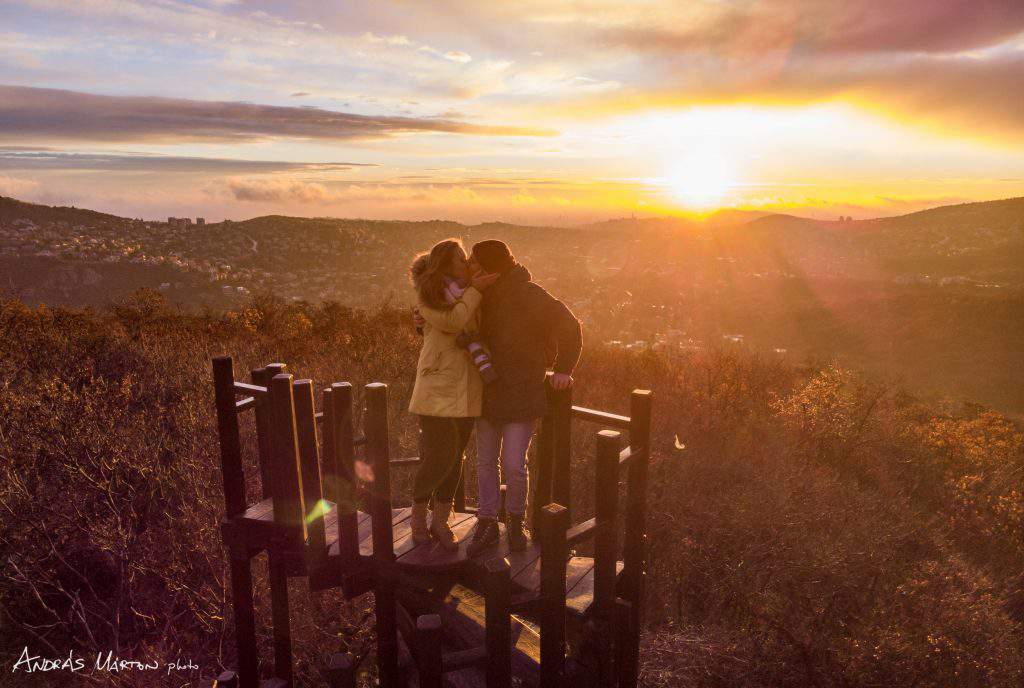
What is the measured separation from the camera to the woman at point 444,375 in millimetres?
3568

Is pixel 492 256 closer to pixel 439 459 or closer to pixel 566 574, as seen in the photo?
pixel 439 459

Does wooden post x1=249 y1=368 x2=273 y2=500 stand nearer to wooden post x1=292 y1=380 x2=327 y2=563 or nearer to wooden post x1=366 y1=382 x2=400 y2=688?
wooden post x1=292 y1=380 x2=327 y2=563

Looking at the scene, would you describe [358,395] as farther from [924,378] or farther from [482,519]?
[924,378]

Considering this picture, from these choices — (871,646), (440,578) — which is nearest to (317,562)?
(440,578)

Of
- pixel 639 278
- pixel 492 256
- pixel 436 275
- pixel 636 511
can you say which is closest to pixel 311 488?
pixel 436 275

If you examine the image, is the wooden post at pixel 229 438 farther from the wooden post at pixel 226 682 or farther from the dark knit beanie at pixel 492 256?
the dark knit beanie at pixel 492 256

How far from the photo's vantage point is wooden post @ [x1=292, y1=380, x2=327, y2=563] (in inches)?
142

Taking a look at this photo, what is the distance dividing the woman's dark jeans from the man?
0.55 ft

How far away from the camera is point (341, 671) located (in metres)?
3.27

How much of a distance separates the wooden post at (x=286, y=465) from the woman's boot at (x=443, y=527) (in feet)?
2.70

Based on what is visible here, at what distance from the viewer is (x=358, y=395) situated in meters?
10.8

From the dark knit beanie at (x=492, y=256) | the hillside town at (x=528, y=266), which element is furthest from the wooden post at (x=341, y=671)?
the hillside town at (x=528, y=266)

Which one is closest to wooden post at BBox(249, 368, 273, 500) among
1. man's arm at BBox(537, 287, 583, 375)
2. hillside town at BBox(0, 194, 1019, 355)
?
man's arm at BBox(537, 287, 583, 375)

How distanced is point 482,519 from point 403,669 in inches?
68.2
